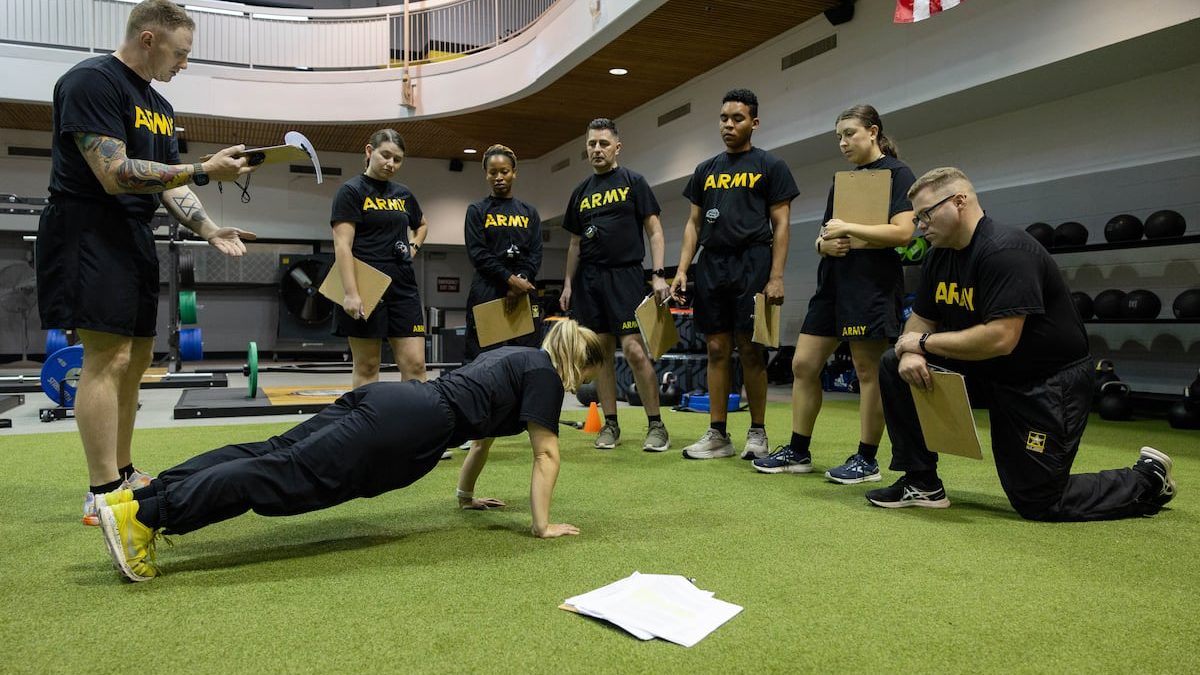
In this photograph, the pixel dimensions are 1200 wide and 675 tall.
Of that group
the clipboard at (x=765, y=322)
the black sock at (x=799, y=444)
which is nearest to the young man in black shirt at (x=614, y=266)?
the clipboard at (x=765, y=322)

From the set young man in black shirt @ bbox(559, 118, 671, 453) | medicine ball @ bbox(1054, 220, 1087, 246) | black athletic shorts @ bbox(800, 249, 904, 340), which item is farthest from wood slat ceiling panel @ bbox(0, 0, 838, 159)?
black athletic shorts @ bbox(800, 249, 904, 340)

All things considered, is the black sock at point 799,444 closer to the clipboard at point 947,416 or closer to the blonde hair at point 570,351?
the clipboard at point 947,416

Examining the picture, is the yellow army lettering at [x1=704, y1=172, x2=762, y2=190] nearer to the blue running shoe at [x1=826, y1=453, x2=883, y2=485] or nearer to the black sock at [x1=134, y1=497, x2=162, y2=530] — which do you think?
the blue running shoe at [x1=826, y1=453, x2=883, y2=485]

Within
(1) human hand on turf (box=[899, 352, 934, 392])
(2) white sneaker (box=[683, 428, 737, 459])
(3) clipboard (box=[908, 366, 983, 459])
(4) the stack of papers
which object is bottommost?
(2) white sneaker (box=[683, 428, 737, 459])

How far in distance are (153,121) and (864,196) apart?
7.89 ft

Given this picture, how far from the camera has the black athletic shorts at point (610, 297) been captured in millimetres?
3838

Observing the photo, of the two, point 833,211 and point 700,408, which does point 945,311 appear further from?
point 700,408

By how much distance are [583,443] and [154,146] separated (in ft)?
7.87

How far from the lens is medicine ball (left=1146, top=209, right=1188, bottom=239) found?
5348mm

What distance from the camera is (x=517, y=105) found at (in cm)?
1060

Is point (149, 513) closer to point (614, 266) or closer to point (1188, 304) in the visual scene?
point (614, 266)

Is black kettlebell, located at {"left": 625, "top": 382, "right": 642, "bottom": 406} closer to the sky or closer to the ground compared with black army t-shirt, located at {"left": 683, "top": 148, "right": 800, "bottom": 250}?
closer to the ground

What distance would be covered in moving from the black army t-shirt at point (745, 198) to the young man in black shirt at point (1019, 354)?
1077 mm

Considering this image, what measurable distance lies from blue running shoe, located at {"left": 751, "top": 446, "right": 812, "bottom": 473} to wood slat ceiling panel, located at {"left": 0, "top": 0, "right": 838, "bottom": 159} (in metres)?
5.31
